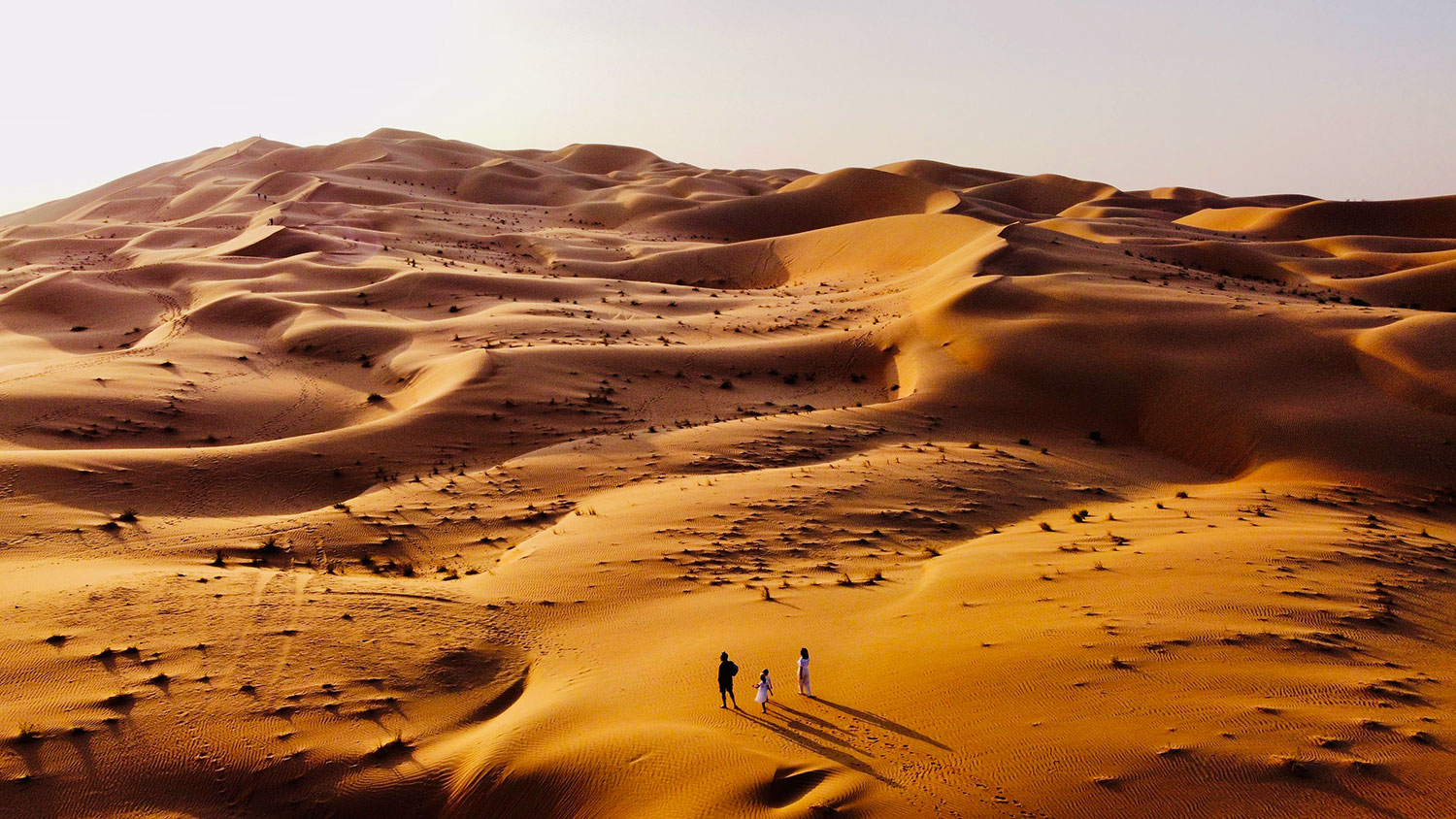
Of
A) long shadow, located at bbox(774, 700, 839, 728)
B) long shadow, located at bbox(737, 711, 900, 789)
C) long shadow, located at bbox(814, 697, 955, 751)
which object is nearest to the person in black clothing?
long shadow, located at bbox(737, 711, 900, 789)

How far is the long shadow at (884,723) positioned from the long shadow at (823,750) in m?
0.57

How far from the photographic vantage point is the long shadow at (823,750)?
7344 millimetres

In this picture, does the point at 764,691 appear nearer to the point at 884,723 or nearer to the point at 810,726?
the point at 810,726

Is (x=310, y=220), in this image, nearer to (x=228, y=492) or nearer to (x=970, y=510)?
(x=228, y=492)

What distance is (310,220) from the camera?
51031 millimetres

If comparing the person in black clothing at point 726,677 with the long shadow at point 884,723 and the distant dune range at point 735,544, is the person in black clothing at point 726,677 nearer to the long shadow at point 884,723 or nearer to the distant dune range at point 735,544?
the distant dune range at point 735,544

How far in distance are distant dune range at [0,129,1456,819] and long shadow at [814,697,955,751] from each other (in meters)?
0.06

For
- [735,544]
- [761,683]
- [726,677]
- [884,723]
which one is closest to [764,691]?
[761,683]

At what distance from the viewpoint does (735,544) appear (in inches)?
524

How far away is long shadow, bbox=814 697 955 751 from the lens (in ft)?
25.5

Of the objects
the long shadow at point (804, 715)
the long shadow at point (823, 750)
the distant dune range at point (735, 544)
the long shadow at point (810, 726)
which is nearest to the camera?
the long shadow at point (823, 750)

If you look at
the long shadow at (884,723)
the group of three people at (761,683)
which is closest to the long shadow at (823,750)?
the group of three people at (761,683)

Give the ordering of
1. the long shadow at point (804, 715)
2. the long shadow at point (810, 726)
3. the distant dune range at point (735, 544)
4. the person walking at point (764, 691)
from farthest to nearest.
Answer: the person walking at point (764, 691)
the long shadow at point (804, 715)
the long shadow at point (810, 726)
the distant dune range at point (735, 544)

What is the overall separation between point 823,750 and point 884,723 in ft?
2.26
